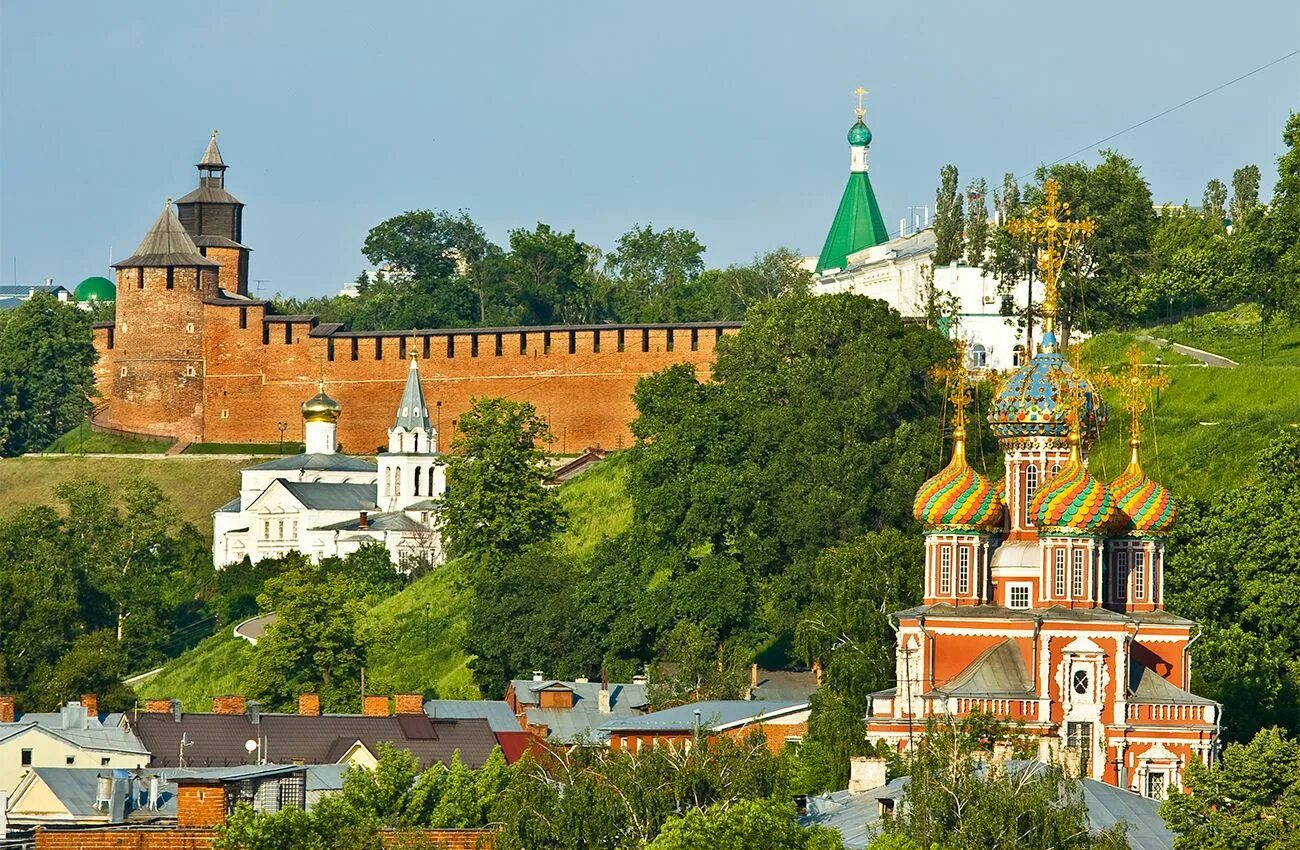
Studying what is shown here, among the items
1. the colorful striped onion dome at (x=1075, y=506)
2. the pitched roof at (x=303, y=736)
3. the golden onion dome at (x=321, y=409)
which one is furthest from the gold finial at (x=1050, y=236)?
the golden onion dome at (x=321, y=409)

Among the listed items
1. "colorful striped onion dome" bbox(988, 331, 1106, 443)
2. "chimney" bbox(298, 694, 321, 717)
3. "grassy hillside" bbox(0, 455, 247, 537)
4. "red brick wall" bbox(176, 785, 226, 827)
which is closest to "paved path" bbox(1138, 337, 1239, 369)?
"chimney" bbox(298, 694, 321, 717)

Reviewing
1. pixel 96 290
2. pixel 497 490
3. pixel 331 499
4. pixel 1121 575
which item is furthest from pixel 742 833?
pixel 96 290

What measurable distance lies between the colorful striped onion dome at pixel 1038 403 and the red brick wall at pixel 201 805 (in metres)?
12.3

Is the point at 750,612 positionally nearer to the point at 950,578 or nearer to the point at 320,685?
the point at 320,685

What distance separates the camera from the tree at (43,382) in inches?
3039

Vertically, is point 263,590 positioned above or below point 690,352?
below

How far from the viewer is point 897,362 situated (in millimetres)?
56500

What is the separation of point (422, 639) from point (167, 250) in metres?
19.8

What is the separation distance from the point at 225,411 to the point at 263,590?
1164 cm

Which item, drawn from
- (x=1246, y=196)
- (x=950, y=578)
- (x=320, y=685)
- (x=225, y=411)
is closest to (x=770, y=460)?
(x=320, y=685)

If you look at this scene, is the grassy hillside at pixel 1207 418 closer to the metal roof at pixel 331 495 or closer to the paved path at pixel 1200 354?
the paved path at pixel 1200 354

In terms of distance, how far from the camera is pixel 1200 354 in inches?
2299

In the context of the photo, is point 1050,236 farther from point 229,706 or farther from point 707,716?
point 229,706

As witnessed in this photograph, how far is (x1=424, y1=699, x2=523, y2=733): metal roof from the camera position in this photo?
47300 mm
